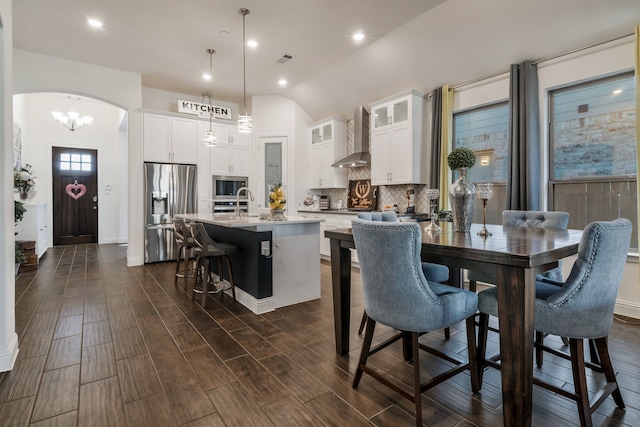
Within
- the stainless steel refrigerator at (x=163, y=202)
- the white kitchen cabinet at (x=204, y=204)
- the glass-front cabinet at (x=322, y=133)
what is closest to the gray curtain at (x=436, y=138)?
the glass-front cabinet at (x=322, y=133)

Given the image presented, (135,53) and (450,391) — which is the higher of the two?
(135,53)

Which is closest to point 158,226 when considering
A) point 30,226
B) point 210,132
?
point 30,226

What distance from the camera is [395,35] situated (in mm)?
4133

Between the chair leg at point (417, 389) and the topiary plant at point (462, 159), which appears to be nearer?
the chair leg at point (417, 389)

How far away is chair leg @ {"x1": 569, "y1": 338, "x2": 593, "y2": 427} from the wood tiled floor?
13cm

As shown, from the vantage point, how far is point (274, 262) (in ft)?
10.8

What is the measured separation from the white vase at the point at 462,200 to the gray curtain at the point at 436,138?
242cm

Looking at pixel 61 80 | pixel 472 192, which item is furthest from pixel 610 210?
pixel 61 80

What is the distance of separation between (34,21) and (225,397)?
4759 millimetres

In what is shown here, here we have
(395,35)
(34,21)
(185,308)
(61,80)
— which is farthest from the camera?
(61,80)

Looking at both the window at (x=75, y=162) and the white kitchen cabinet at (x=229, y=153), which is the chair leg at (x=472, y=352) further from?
the window at (x=75, y=162)

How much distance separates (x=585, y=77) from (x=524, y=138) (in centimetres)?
76

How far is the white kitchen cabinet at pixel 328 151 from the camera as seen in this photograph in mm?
6168

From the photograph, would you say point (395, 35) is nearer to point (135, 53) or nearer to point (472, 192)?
point (472, 192)
